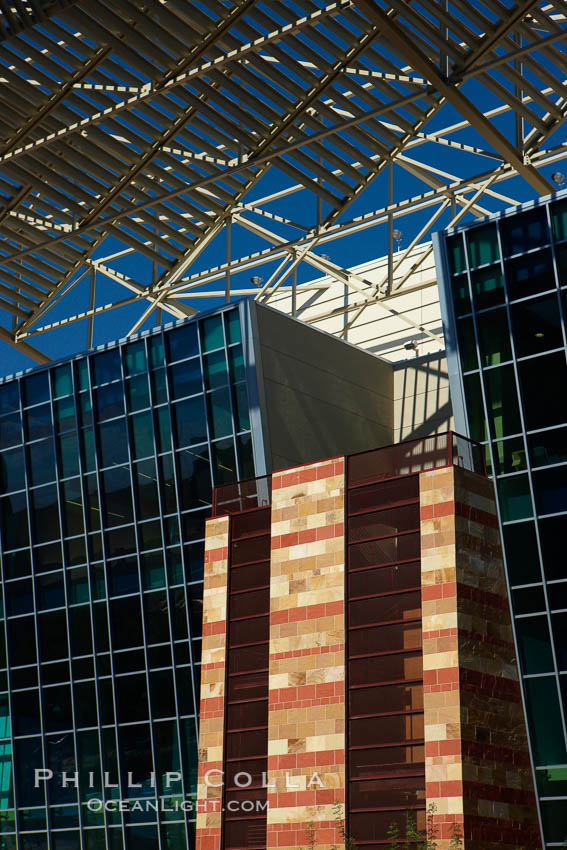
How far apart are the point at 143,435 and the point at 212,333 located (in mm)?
4575

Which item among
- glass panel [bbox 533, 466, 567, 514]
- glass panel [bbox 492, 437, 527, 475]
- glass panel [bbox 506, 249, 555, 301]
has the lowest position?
glass panel [bbox 533, 466, 567, 514]

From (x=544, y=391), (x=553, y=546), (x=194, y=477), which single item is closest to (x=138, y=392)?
(x=194, y=477)

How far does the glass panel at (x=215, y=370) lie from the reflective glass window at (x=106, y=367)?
4108mm

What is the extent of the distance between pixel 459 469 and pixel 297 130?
652 inches

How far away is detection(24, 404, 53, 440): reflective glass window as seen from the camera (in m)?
48.0

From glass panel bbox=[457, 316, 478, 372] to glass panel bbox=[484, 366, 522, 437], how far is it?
2.27ft

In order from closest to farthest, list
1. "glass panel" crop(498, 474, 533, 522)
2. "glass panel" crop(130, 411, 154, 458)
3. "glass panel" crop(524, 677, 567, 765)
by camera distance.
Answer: "glass panel" crop(524, 677, 567, 765) < "glass panel" crop(498, 474, 533, 522) < "glass panel" crop(130, 411, 154, 458)

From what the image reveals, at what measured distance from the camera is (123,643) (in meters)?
44.5

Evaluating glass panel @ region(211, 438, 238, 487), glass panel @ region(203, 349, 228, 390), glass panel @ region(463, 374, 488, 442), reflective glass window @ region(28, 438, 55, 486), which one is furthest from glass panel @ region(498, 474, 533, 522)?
A: reflective glass window @ region(28, 438, 55, 486)

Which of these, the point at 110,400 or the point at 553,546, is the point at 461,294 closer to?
the point at 553,546

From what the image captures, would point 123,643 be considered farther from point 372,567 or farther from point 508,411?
point 508,411

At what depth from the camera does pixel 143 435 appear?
1780 inches

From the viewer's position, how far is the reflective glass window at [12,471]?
4844 cm

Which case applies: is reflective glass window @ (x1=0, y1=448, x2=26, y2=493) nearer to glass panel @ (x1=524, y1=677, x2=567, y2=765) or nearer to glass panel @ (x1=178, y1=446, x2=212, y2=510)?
glass panel @ (x1=178, y1=446, x2=212, y2=510)
